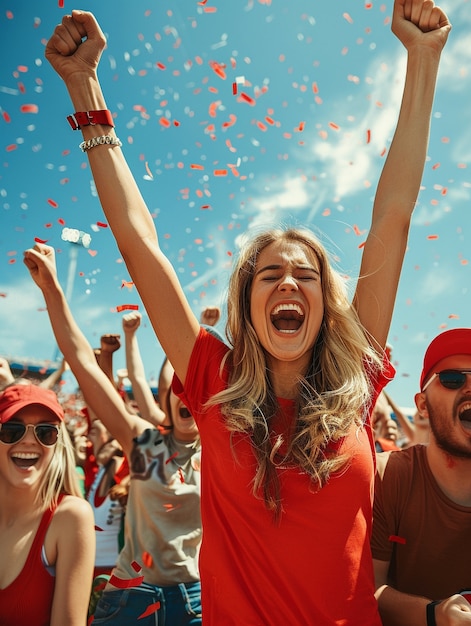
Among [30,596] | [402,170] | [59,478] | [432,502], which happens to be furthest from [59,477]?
[402,170]

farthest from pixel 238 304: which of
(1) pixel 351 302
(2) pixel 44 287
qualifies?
(2) pixel 44 287

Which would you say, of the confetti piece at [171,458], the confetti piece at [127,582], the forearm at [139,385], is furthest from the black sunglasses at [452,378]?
the forearm at [139,385]

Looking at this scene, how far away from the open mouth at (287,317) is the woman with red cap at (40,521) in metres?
1.51

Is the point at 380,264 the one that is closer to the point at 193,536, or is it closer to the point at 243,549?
the point at 243,549

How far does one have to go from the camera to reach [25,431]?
9.66 ft

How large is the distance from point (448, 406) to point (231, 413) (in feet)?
4.41

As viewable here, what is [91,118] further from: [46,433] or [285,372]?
[46,433]

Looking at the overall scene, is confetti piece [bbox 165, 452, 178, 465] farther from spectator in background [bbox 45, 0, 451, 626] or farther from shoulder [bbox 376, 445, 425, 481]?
spectator in background [bbox 45, 0, 451, 626]

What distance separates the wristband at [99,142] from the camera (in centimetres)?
219

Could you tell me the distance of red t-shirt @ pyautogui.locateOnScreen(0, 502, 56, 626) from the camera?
2547 mm

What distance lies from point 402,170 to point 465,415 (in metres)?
1.25

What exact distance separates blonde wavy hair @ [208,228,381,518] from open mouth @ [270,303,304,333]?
0.10 meters

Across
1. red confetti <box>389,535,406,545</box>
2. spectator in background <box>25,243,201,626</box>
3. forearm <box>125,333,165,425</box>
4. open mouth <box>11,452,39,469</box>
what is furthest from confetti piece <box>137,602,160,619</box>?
red confetti <box>389,535,406,545</box>

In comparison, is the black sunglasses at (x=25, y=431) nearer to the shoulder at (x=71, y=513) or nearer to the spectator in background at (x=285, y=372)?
the shoulder at (x=71, y=513)
